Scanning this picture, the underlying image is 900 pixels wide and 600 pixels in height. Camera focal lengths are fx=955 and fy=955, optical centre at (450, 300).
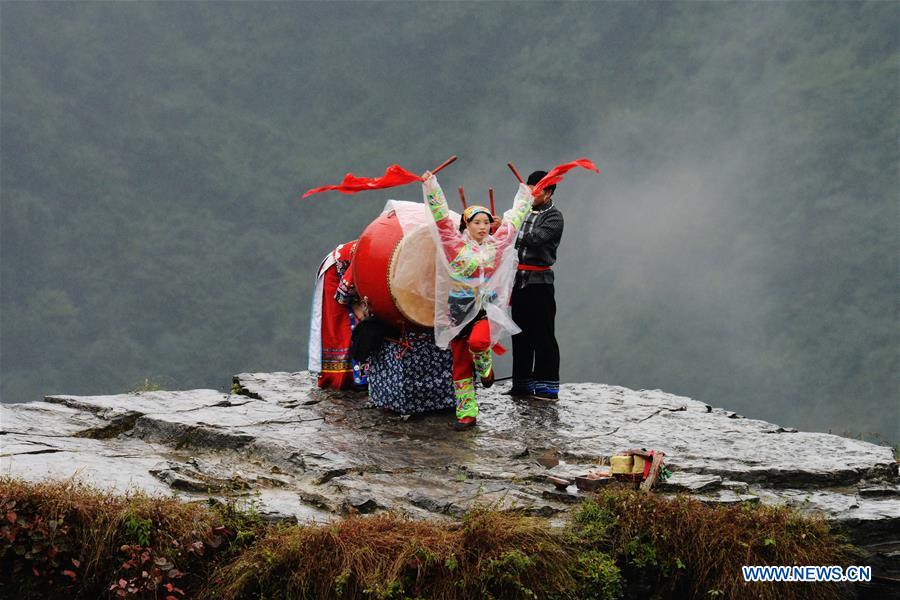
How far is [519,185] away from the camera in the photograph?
7.63 m

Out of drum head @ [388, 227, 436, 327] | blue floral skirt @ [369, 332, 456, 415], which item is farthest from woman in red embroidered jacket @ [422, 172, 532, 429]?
blue floral skirt @ [369, 332, 456, 415]

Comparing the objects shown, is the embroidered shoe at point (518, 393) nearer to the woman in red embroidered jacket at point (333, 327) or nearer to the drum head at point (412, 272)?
Answer: the woman in red embroidered jacket at point (333, 327)

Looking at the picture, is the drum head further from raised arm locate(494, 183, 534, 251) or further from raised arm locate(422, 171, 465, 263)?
raised arm locate(494, 183, 534, 251)

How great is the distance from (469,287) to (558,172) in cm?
139

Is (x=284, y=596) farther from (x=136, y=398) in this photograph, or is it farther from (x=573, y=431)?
(x=136, y=398)

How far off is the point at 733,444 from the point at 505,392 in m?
2.34

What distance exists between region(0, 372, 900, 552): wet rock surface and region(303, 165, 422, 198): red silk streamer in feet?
6.11

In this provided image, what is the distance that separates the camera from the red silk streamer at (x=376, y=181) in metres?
6.92

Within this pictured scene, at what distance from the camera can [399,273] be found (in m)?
7.25

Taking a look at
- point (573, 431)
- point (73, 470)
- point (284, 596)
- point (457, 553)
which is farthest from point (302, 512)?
point (573, 431)

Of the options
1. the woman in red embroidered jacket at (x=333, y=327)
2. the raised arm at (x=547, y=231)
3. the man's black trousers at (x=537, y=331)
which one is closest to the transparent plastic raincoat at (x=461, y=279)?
the raised arm at (x=547, y=231)

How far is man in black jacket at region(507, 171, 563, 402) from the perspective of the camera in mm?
8086

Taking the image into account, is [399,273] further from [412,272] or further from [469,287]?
[469,287]

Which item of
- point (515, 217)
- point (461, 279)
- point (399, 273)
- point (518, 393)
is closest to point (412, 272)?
point (399, 273)
